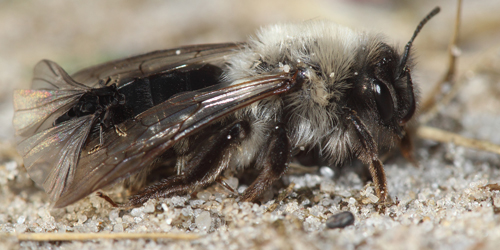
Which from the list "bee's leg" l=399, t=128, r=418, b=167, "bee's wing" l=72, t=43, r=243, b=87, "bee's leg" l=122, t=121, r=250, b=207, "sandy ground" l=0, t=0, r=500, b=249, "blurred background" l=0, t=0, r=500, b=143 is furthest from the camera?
"blurred background" l=0, t=0, r=500, b=143

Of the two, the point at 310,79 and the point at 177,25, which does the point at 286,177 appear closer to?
the point at 310,79

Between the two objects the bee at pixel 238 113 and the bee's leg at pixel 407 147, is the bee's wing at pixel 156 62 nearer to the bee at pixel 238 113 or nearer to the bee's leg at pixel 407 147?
the bee at pixel 238 113

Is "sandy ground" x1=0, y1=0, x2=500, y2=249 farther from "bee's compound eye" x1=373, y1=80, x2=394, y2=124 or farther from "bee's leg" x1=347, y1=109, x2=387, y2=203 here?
"bee's compound eye" x1=373, y1=80, x2=394, y2=124

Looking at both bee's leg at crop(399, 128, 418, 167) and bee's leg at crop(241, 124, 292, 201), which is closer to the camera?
bee's leg at crop(241, 124, 292, 201)

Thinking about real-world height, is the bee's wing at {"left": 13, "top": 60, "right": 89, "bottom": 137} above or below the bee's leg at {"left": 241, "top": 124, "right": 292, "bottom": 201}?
above

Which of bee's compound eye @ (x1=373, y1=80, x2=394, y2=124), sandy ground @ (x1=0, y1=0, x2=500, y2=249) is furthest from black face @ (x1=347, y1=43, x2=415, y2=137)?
sandy ground @ (x1=0, y1=0, x2=500, y2=249)

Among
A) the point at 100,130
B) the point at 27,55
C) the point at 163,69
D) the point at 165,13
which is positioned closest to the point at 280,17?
the point at 165,13

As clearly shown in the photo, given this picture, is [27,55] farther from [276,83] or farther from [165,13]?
[276,83]
